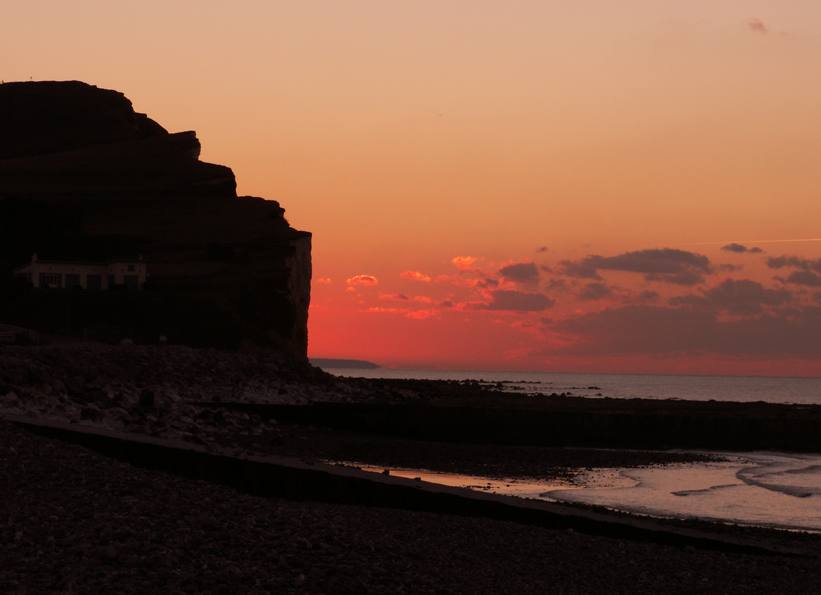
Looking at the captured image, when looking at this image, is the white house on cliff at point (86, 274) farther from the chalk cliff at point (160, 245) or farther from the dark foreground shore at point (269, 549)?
the dark foreground shore at point (269, 549)

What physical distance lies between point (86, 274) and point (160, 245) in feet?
22.6

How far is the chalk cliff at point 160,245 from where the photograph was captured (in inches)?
2148

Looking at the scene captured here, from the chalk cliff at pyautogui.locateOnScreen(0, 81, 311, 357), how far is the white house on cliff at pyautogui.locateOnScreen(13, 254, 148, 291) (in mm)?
1467

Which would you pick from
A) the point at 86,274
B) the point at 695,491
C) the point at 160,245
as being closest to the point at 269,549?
the point at 695,491

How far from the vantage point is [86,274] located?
60812 mm

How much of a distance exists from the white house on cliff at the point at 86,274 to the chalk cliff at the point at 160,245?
1467 mm

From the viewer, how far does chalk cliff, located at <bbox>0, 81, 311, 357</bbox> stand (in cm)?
5456

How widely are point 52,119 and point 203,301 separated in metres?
70.8

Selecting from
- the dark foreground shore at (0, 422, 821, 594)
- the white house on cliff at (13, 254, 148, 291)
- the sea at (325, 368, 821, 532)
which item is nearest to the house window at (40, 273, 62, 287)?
the white house on cliff at (13, 254, 148, 291)

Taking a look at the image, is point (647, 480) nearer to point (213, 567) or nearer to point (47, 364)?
point (213, 567)

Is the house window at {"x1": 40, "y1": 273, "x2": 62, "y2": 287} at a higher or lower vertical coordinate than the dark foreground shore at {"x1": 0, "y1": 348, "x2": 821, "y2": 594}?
higher

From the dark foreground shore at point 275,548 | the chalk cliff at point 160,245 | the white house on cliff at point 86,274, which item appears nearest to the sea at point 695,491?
the dark foreground shore at point 275,548

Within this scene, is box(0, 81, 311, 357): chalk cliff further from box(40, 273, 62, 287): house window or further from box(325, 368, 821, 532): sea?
box(325, 368, 821, 532): sea

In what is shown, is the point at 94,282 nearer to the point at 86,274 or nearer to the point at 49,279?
the point at 86,274
